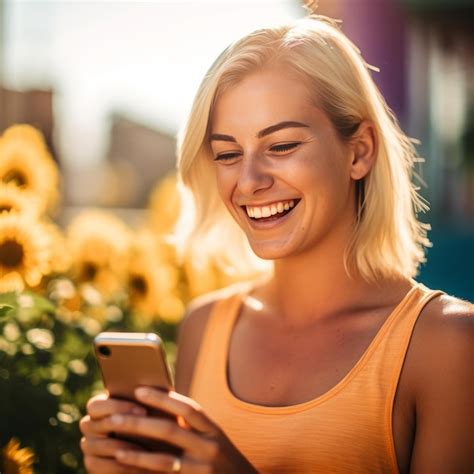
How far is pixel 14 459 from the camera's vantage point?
6.93ft

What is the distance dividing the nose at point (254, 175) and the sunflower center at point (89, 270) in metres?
1.03

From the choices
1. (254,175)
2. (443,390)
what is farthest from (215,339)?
(443,390)

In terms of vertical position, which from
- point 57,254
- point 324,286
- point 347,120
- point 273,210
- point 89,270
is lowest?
point 89,270

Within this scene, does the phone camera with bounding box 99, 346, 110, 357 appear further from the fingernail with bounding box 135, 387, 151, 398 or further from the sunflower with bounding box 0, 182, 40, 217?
the sunflower with bounding box 0, 182, 40, 217

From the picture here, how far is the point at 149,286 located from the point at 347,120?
1227 millimetres

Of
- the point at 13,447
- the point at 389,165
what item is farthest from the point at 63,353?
the point at 389,165

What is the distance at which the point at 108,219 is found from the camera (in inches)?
133

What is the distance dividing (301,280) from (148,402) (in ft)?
2.66

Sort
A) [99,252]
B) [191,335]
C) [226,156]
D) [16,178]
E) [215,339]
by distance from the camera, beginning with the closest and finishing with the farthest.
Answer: [226,156] → [215,339] → [191,335] → [16,178] → [99,252]

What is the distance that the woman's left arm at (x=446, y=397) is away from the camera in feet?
6.39

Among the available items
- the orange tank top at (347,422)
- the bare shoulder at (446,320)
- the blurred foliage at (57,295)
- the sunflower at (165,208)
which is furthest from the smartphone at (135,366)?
the sunflower at (165,208)

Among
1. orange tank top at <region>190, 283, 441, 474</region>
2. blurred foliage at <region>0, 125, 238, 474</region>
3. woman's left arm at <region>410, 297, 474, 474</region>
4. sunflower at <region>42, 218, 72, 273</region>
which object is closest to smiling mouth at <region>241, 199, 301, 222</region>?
orange tank top at <region>190, 283, 441, 474</region>

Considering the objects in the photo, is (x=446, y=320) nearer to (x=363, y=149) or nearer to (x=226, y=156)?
(x=363, y=149)

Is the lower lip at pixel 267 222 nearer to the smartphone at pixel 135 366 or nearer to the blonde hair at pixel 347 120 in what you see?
the blonde hair at pixel 347 120
